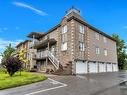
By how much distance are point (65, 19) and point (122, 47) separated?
37.1 metres

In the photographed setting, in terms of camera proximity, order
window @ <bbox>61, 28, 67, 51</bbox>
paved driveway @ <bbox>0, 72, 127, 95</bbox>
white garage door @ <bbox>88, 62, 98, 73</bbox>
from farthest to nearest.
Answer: white garage door @ <bbox>88, 62, 98, 73</bbox> < window @ <bbox>61, 28, 67, 51</bbox> < paved driveway @ <bbox>0, 72, 127, 95</bbox>

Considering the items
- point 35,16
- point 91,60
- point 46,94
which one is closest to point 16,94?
point 46,94

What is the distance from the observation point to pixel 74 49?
2692 centimetres

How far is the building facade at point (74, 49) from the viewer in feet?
89.0

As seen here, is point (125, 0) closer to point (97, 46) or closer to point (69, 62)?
point (69, 62)

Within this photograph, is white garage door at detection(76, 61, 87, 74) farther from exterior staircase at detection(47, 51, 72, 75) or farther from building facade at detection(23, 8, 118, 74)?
exterior staircase at detection(47, 51, 72, 75)

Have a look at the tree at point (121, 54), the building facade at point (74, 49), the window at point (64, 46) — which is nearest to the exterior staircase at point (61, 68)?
the building facade at point (74, 49)

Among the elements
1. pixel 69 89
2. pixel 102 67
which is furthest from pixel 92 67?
pixel 69 89

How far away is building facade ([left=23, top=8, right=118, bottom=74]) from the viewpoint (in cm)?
2714

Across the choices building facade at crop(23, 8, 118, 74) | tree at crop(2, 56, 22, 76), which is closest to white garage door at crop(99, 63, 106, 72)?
building facade at crop(23, 8, 118, 74)

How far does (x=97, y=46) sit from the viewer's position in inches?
1346

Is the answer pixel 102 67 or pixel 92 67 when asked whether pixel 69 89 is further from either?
pixel 102 67

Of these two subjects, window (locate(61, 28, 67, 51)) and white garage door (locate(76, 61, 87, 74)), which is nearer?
white garage door (locate(76, 61, 87, 74))

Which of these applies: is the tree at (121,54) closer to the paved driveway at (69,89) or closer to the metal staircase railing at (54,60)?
the metal staircase railing at (54,60)
